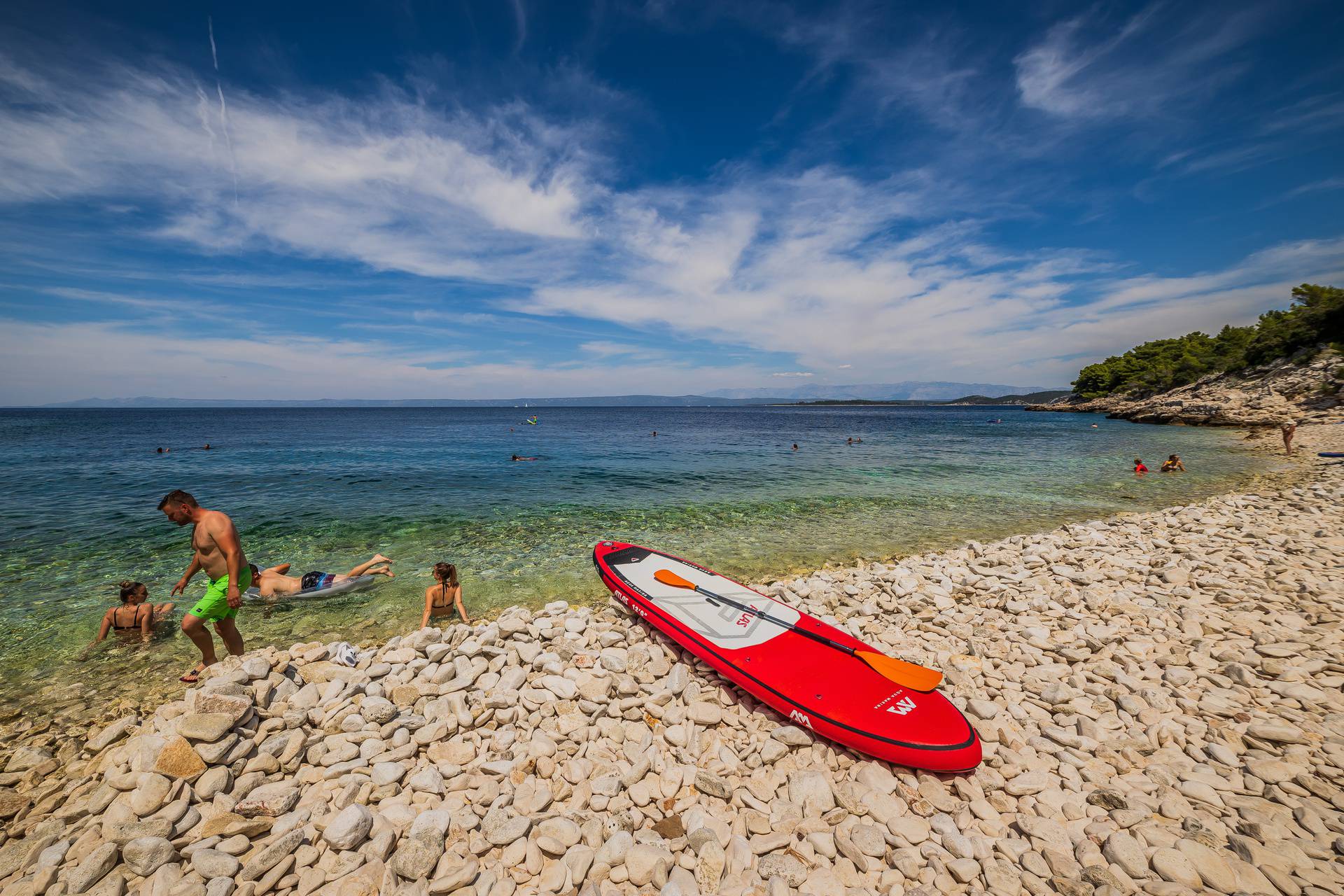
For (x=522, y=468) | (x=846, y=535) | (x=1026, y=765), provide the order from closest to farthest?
(x=1026, y=765) < (x=846, y=535) < (x=522, y=468)

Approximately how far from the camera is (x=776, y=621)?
6.88 metres

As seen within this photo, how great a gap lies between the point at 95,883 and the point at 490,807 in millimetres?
2722

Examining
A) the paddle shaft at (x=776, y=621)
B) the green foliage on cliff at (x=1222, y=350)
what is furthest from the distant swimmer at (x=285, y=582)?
the green foliage on cliff at (x=1222, y=350)

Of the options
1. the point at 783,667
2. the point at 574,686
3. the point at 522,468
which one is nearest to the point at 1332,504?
the point at 783,667

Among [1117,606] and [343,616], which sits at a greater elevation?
[1117,606]

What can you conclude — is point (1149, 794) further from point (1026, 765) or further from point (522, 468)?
point (522, 468)

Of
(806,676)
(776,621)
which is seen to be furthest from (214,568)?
(806,676)

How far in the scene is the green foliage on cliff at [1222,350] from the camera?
50.3m

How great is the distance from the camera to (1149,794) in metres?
4.12

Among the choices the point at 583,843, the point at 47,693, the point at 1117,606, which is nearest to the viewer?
the point at 583,843

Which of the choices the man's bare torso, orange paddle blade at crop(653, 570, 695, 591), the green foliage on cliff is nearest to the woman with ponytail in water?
the man's bare torso

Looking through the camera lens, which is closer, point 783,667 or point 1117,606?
point 783,667

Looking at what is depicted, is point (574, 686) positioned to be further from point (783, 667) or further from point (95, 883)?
point (95, 883)

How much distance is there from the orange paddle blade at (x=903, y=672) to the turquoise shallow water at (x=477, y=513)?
519 centimetres
